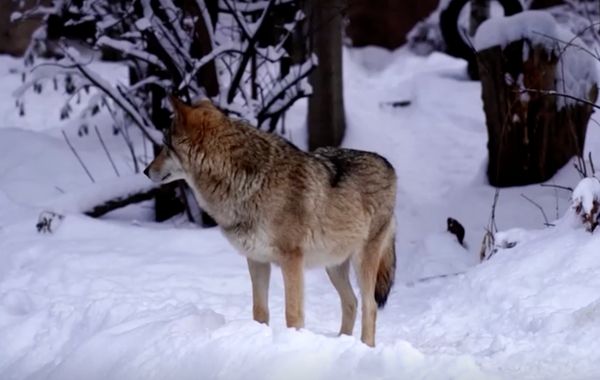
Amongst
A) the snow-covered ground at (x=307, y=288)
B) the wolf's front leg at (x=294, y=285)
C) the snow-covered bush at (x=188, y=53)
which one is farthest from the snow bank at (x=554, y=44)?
the wolf's front leg at (x=294, y=285)

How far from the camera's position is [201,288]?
26.0 feet

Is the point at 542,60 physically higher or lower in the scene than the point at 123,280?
higher

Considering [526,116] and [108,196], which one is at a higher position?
[526,116]

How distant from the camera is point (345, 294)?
6.81 m

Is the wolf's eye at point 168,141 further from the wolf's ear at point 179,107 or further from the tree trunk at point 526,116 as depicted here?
the tree trunk at point 526,116

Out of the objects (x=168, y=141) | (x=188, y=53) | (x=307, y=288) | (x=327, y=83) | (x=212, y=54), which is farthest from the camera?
(x=327, y=83)

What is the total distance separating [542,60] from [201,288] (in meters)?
4.03

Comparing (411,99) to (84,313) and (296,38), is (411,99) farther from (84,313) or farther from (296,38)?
(84,313)

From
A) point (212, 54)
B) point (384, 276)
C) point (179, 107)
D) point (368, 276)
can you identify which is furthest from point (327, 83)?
point (179, 107)

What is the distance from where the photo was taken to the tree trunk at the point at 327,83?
11.2 metres

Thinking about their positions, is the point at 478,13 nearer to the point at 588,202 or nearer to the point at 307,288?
the point at 307,288

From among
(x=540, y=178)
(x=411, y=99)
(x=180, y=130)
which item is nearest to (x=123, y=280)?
(x=180, y=130)

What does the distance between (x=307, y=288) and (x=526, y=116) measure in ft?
9.85

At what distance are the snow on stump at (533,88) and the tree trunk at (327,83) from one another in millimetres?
1820
